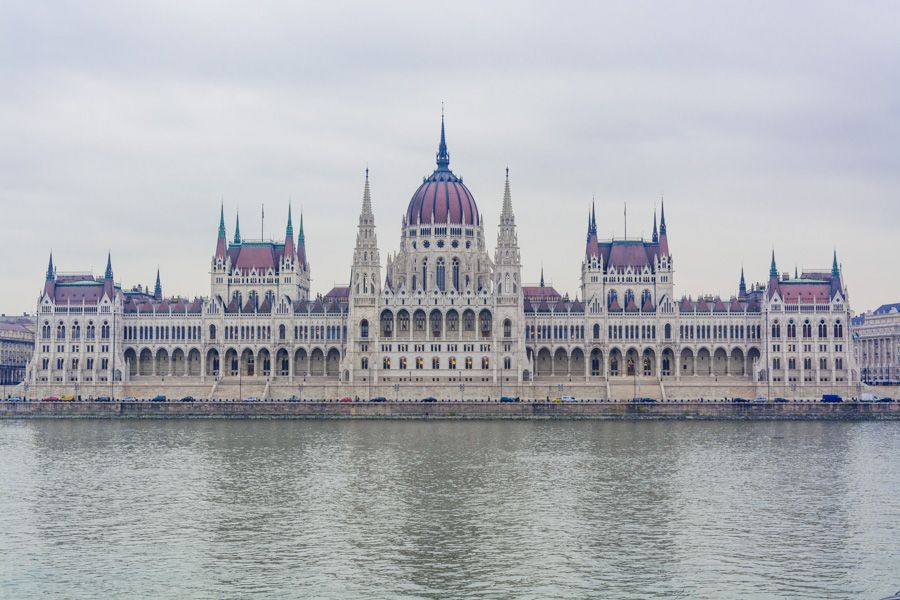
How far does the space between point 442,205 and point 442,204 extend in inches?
5.1

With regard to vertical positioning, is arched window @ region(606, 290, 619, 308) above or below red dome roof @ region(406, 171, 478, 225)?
below

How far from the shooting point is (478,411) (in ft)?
410

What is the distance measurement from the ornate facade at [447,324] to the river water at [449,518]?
156 ft

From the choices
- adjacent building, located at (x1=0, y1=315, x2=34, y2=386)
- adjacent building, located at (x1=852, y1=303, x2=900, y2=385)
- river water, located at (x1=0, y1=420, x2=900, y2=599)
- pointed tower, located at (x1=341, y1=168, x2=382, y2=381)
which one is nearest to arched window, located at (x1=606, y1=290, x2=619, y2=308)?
pointed tower, located at (x1=341, y1=168, x2=382, y2=381)

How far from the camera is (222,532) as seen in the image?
53.7 meters

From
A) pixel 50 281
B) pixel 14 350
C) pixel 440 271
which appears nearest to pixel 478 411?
pixel 440 271

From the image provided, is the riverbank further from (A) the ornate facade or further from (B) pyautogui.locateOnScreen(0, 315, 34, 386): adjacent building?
(B) pyautogui.locateOnScreen(0, 315, 34, 386): adjacent building

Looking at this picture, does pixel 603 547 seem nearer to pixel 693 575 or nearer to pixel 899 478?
pixel 693 575

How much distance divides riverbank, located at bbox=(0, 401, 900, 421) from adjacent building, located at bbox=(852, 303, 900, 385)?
5010 cm

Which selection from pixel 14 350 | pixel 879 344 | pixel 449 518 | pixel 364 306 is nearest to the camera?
pixel 449 518

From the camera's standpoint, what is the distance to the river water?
145 ft

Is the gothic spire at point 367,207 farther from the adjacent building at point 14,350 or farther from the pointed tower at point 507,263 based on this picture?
the adjacent building at point 14,350

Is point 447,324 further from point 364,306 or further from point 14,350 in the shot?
point 14,350

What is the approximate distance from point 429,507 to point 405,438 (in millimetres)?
38818
